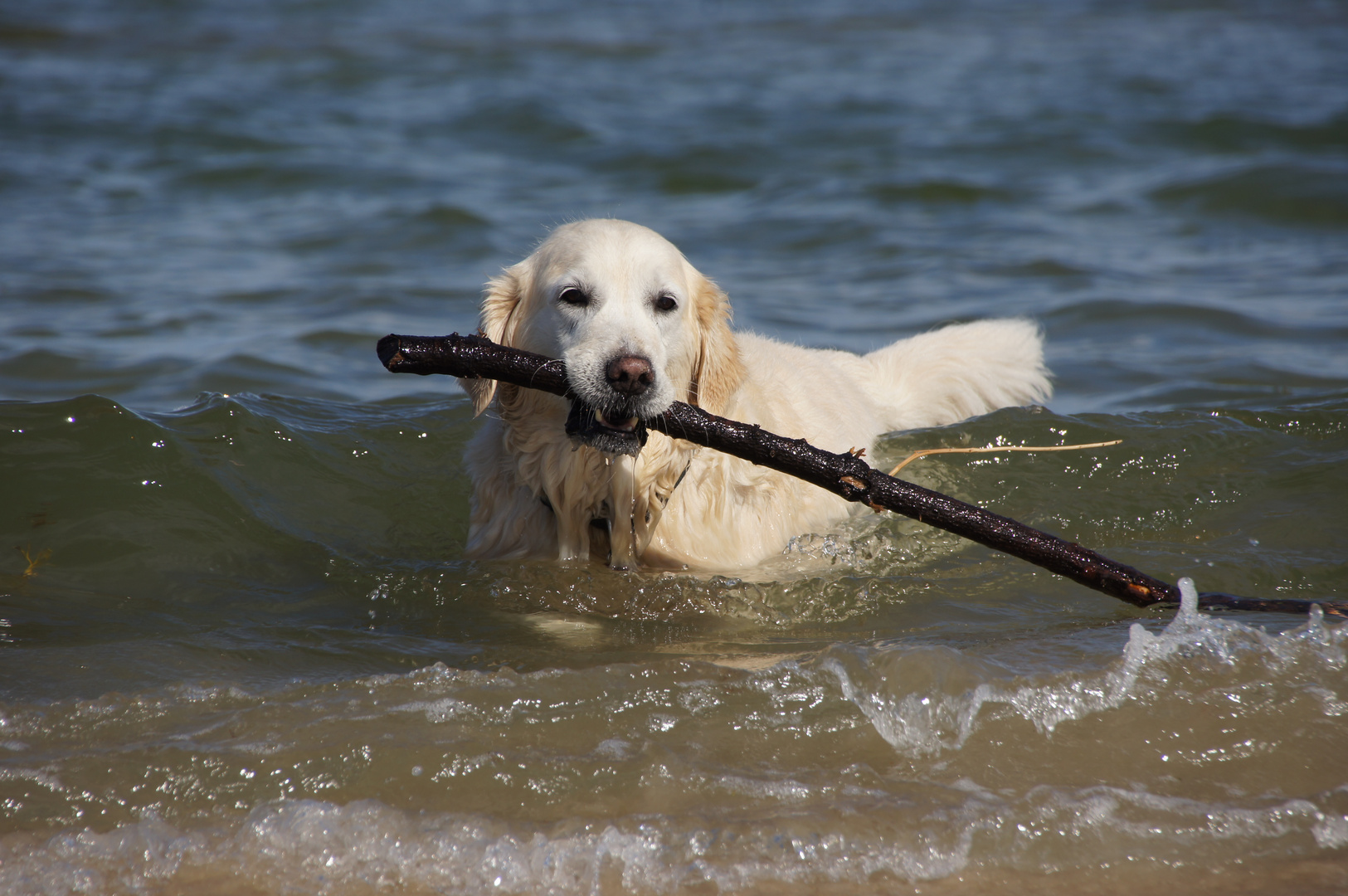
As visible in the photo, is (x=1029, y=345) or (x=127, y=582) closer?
(x=127, y=582)

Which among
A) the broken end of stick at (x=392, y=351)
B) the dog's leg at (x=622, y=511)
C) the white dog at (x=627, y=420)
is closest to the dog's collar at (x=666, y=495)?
the white dog at (x=627, y=420)

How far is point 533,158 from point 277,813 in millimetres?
12588

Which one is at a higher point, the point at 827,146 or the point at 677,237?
the point at 827,146

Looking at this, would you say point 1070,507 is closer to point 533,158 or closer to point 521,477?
point 521,477

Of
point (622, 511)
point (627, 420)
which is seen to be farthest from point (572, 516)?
point (627, 420)

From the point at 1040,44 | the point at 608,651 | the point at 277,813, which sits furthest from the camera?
the point at 1040,44

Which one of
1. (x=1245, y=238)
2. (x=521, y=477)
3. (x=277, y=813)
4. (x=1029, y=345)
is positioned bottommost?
(x=277, y=813)

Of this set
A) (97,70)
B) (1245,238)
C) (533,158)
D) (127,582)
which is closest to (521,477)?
(127,582)

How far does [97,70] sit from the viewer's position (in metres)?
17.7

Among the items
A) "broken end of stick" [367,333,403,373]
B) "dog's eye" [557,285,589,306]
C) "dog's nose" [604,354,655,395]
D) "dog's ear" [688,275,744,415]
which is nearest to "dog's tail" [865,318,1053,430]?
"dog's ear" [688,275,744,415]

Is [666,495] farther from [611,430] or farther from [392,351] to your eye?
[392,351]

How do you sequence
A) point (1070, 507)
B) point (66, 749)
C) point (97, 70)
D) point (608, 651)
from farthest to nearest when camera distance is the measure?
point (97, 70) → point (1070, 507) → point (608, 651) → point (66, 749)

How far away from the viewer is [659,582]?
443 cm

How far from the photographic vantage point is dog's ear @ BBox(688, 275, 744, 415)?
4.53 metres
